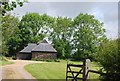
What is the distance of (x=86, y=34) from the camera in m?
47.3

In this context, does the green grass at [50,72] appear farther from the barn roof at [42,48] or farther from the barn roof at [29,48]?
the barn roof at [29,48]

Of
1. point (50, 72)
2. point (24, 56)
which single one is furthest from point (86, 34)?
point (50, 72)

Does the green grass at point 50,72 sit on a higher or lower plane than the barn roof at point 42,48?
higher

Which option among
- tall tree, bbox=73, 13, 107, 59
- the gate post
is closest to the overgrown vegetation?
tall tree, bbox=73, 13, 107, 59

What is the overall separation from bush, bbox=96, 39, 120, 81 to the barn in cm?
4031

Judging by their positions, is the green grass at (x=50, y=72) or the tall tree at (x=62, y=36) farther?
the tall tree at (x=62, y=36)

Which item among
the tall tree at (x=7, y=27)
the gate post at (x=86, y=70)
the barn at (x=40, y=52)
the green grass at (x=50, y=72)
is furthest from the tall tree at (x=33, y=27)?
the gate post at (x=86, y=70)

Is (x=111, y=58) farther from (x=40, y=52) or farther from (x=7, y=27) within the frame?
(x=40, y=52)

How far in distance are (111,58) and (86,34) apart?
42.3 m

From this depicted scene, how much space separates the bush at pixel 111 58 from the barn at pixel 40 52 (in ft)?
132

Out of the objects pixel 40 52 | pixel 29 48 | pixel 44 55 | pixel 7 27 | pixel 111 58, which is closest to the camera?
pixel 111 58

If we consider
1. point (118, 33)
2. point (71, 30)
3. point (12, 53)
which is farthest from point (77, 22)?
point (118, 33)

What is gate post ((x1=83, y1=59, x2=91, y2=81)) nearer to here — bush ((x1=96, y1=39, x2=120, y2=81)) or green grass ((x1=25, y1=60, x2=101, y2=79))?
green grass ((x1=25, y1=60, x2=101, y2=79))

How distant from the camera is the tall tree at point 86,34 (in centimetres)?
4691
